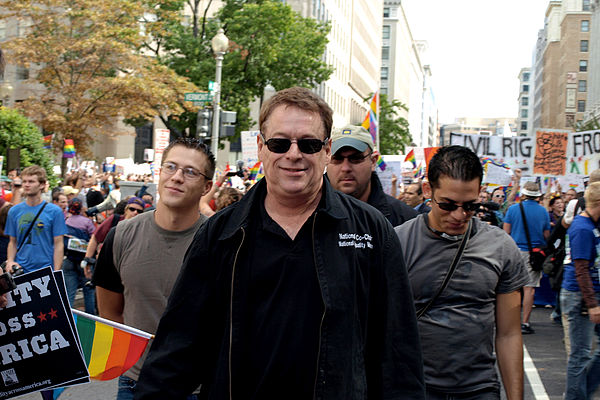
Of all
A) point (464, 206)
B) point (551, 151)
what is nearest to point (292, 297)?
point (464, 206)

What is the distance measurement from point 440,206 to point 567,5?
394ft

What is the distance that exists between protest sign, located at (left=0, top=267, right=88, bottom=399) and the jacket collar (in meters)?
1.62

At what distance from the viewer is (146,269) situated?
4.07m

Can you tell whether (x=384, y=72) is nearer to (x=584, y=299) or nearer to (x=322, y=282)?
(x=584, y=299)

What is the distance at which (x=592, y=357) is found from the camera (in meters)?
6.00

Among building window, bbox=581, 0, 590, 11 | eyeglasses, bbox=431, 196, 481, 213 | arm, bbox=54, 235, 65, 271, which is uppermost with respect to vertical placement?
building window, bbox=581, 0, 590, 11

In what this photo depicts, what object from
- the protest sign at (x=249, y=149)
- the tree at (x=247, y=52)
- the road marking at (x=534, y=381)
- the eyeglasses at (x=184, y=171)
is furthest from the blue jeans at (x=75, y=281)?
the tree at (x=247, y=52)

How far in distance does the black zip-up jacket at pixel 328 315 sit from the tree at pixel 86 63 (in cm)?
2711

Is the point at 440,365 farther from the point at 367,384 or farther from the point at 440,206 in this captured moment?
the point at 367,384

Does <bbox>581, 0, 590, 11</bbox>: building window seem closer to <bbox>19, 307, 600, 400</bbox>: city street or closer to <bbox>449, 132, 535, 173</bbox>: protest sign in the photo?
<bbox>449, 132, 535, 173</bbox>: protest sign

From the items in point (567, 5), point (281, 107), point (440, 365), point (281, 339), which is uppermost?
point (567, 5)

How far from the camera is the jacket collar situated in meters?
2.54

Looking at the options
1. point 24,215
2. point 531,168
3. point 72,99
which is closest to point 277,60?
point 72,99

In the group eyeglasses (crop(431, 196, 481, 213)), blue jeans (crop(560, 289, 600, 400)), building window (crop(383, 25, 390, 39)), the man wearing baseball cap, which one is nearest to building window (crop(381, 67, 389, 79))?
building window (crop(383, 25, 390, 39))
